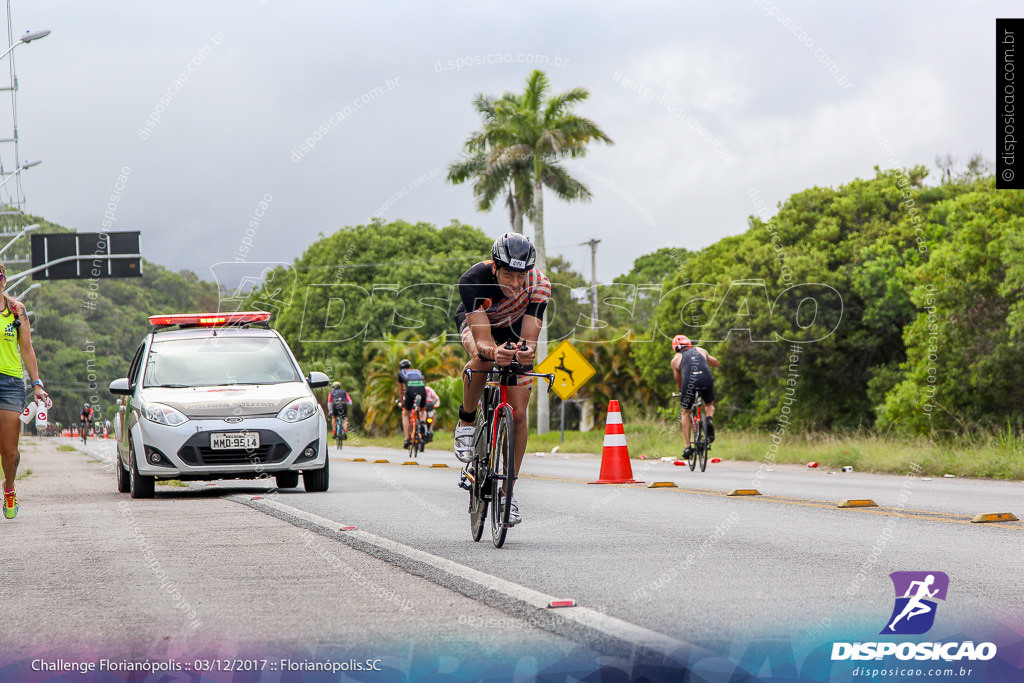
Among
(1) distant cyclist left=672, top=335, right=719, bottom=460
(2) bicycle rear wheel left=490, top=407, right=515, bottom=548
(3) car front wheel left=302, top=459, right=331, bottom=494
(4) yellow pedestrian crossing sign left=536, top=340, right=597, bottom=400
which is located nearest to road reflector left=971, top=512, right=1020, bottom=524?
(2) bicycle rear wheel left=490, top=407, right=515, bottom=548

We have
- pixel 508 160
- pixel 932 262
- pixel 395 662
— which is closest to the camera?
pixel 395 662

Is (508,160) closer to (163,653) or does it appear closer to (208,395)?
(208,395)

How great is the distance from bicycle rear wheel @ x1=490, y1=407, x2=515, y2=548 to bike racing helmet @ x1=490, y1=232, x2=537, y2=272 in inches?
35.9

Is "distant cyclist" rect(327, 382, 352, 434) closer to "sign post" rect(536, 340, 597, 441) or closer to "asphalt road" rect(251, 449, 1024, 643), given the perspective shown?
"sign post" rect(536, 340, 597, 441)

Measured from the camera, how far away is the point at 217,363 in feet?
42.3

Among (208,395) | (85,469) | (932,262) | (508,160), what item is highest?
(508,160)

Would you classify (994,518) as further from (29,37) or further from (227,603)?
(29,37)

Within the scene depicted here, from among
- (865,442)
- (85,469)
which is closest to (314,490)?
(85,469)

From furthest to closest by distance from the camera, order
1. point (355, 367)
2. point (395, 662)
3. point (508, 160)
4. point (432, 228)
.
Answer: point (432, 228)
point (355, 367)
point (508, 160)
point (395, 662)

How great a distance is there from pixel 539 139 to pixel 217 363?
89.6ft

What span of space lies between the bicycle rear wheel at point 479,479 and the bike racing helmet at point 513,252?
1120 millimetres

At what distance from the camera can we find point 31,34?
95.5 feet

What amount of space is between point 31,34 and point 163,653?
28450mm

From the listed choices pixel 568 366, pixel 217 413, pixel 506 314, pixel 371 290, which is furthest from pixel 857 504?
pixel 371 290
